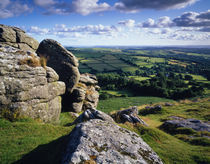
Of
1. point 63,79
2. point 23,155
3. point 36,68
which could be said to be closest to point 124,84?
point 63,79

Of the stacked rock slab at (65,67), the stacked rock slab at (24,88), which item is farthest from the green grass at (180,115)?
the stacked rock slab at (24,88)

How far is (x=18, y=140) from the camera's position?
41.3 ft

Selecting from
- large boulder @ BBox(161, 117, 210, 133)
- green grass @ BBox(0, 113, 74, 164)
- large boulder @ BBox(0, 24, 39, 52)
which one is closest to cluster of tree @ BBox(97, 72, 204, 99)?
large boulder @ BBox(161, 117, 210, 133)

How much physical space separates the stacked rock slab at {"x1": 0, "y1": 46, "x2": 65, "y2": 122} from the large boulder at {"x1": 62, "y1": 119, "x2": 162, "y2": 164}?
10.9 m

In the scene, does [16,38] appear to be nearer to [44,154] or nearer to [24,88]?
[24,88]

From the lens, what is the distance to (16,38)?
26.4m

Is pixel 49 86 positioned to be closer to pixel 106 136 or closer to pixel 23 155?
pixel 23 155

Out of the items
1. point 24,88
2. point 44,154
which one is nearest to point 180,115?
point 44,154

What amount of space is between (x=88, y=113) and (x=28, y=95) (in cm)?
877

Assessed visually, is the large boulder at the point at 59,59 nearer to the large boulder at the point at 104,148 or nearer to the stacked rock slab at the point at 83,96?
the stacked rock slab at the point at 83,96

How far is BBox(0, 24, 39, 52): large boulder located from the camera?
24.5 metres

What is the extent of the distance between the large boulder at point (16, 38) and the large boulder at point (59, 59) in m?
2.29

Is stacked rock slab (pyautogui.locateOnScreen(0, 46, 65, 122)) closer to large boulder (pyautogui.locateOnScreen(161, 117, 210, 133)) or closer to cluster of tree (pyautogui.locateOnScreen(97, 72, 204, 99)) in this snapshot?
large boulder (pyautogui.locateOnScreen(161, 117, 210, 133))

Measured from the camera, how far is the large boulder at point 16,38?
24.5 meters
